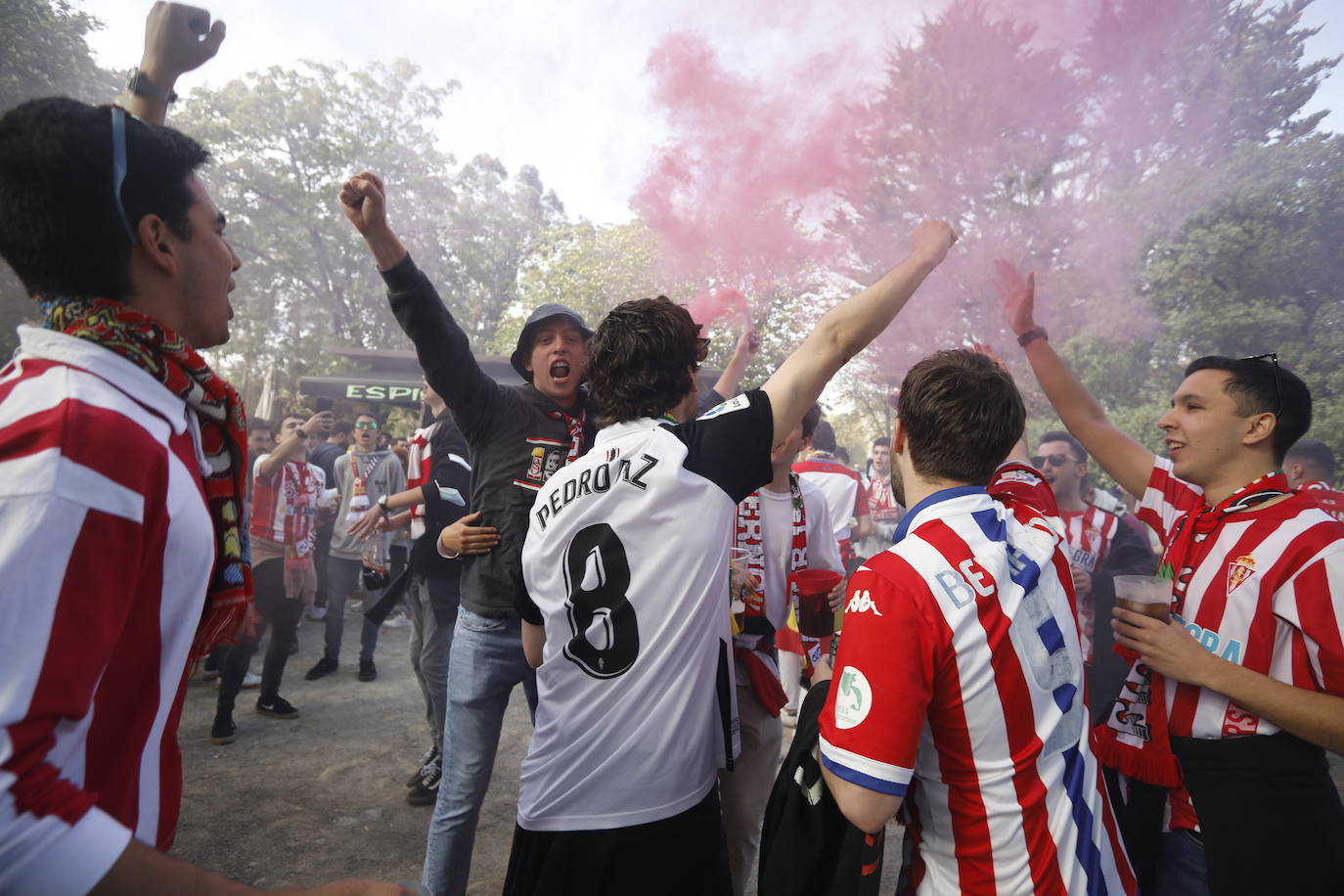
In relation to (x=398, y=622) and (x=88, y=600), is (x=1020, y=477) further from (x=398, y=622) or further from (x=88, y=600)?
(x=398, y=622)

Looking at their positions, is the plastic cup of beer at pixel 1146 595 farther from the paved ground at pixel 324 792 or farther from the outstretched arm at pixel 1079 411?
the paved ground at pixel 324 792

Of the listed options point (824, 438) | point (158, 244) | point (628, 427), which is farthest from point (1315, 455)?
point (158, 244)

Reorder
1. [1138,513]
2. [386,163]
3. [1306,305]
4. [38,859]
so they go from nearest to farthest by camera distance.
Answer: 1. [38,859]
2. [1138,513]
3. [1306,305]
4. [386,163]

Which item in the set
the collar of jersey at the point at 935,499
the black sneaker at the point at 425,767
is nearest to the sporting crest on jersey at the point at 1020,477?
the collar of jersey at the point at 935,499

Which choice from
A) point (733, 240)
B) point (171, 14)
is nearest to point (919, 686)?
point (171, 14)

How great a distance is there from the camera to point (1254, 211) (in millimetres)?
15609

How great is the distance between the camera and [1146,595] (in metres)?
2.06

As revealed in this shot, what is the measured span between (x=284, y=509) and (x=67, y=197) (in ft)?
18.5

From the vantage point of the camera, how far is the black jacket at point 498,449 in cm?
279

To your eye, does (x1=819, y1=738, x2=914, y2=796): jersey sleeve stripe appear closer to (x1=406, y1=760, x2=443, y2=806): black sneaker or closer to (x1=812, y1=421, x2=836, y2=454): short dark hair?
(x1=406, y1=760, x2=443, y2=806): black sneaker

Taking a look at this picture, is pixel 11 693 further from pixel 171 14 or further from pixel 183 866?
→ pixel 171 14

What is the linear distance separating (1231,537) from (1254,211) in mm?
18738

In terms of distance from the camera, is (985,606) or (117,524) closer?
(117,524)

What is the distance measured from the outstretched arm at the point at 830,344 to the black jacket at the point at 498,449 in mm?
1266
